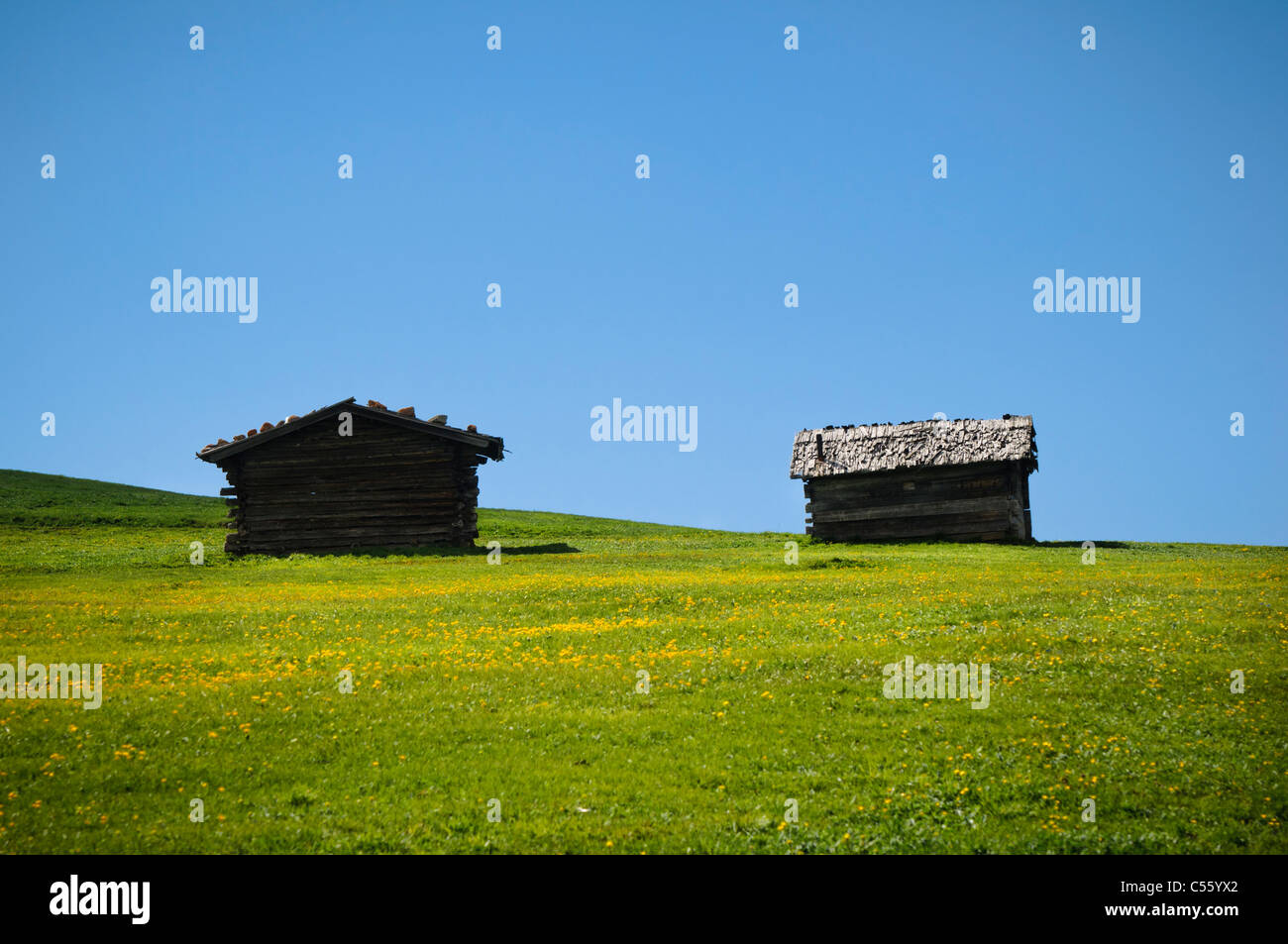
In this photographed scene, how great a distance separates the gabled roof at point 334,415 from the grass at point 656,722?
1685cm

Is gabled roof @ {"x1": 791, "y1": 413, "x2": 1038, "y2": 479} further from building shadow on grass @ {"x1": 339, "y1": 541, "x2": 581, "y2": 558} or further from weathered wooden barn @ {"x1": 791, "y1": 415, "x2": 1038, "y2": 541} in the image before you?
building shadow on grass @ {"x1": 339, "y1": 541, "x2": 581, "y2": 558}

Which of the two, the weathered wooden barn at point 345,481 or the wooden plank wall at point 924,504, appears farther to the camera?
the wooden plank wall at point 924,504

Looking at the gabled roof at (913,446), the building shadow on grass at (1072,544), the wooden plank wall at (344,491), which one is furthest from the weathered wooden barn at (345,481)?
the building shadow on grass at (1072,544)

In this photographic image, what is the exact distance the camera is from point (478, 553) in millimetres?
44250

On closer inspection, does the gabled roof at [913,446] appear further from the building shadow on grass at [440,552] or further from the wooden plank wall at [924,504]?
the building shadow on grass at [440,552]

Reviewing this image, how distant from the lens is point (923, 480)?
4956 cm

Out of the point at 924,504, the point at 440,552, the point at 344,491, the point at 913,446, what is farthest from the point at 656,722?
the point at 913,446

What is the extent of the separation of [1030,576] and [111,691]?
26093mm

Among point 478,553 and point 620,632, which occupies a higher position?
point 478,553

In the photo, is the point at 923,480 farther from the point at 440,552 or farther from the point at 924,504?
the point at 440,552

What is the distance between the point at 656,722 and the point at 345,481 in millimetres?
33863

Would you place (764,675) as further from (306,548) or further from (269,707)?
(306,548)

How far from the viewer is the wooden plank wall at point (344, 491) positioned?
45.3 metres
